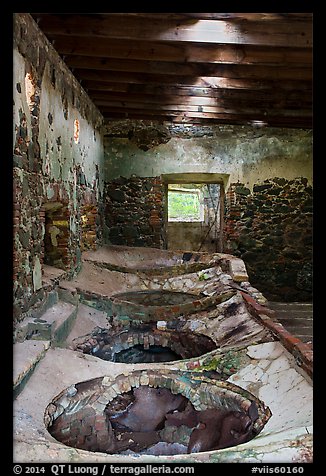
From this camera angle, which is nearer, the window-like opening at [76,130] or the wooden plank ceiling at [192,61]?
the wooden plank ceiling at [192,61]

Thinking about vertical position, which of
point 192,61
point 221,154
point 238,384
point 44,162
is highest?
point 192,61

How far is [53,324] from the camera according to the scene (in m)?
3.81

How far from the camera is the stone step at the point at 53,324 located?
142 inches

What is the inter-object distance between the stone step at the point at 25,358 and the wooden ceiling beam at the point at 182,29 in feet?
9.38

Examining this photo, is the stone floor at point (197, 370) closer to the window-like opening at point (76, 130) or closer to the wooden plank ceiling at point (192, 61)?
the window-like opening at point (76, 130)

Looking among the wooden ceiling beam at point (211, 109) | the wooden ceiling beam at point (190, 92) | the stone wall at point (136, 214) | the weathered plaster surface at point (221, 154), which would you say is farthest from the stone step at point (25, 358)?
the weathered plaster surface at point (221, 154)

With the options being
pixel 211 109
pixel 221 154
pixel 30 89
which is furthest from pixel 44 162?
pixel 221 154

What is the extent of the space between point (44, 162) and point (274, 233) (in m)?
5.99

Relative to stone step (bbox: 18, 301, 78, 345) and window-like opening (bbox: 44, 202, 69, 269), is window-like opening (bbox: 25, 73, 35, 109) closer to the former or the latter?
window-like opening (bbox: 44, 202, 69, 269)

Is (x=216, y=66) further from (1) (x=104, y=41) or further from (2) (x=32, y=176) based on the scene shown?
(2) (x=32, y=176)

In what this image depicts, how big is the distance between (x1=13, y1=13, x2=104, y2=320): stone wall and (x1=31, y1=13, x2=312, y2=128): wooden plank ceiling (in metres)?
0.33

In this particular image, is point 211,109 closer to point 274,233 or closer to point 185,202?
point 274,233

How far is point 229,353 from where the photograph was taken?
12.9 feet
